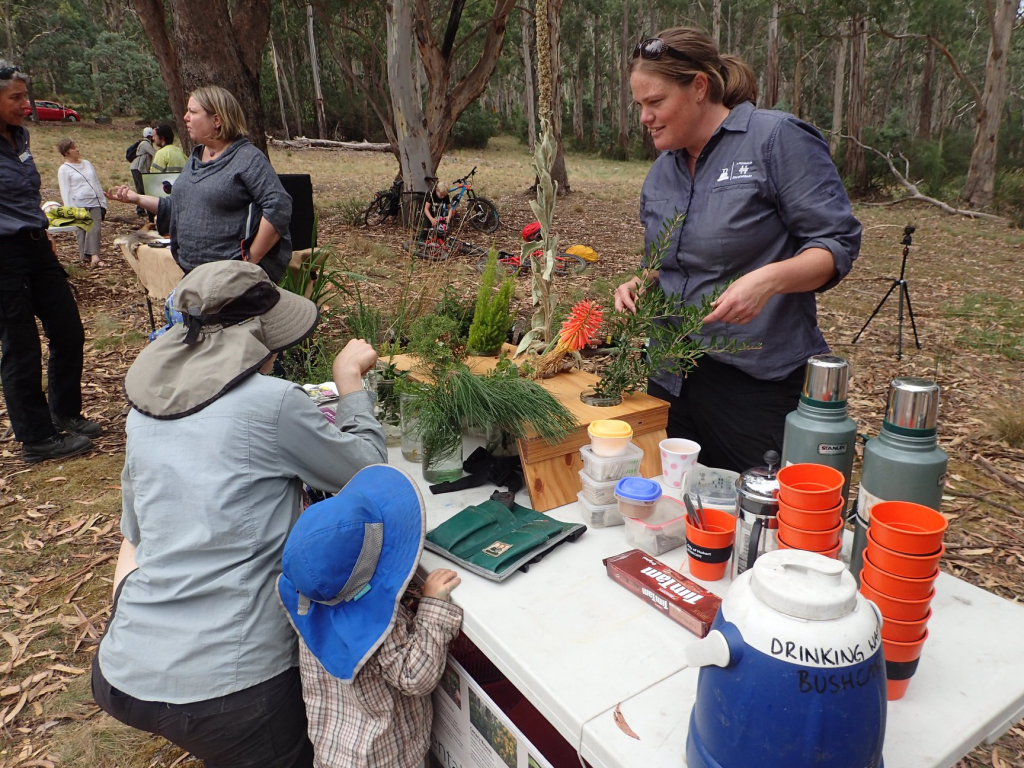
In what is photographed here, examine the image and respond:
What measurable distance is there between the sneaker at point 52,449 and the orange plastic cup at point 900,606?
470cm

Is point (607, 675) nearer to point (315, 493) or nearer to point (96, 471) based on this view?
point (315, 493)

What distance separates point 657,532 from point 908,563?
0.62 metres

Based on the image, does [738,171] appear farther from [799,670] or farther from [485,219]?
[485,219]

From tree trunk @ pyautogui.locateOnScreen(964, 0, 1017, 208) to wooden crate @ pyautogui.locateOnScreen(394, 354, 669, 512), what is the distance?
662 inches

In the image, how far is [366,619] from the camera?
151cm

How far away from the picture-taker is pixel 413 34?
1008 cm

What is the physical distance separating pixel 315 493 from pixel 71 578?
1.98 meters

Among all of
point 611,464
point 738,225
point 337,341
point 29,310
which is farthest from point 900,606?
point 29,310

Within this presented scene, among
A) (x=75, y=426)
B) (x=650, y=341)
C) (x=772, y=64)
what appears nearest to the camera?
(x=650, y=341)

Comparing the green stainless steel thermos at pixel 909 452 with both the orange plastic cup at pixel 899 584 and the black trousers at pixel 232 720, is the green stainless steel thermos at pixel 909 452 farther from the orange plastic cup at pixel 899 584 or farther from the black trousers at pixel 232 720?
the black trousers at pixel 232 720

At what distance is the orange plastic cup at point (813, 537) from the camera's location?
1.19 m

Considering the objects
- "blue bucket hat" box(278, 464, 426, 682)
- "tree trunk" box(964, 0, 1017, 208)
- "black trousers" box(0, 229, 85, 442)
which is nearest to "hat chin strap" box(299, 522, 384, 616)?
"blue bucket hat" box(278, 464, 426, 682)

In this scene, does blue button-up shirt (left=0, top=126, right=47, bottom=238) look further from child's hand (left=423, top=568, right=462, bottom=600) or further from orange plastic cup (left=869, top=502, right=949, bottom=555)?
orange plastic cup (left=869, top=502, right=949, bottom=555)

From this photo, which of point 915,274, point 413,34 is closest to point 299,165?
point 413,34
